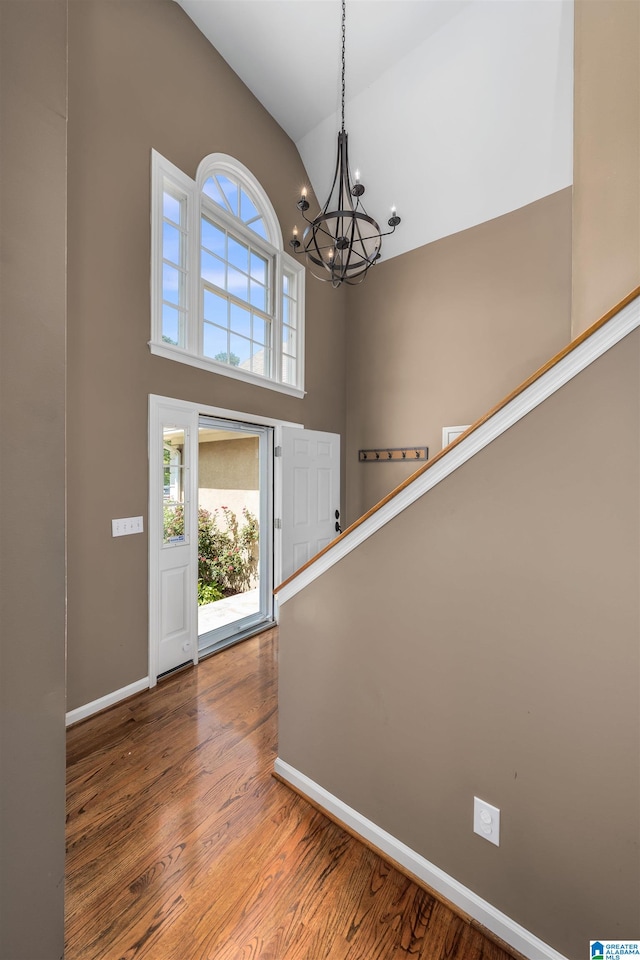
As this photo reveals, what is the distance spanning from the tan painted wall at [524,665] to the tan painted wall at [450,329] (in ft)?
9.70

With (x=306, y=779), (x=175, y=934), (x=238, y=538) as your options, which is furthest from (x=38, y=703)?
(x=238, y=538)

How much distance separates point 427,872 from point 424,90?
Answer: 505 cm

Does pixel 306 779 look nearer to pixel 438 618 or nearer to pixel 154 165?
pixel 438 618

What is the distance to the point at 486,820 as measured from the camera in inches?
48.4

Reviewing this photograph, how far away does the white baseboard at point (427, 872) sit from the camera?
117 centimetres

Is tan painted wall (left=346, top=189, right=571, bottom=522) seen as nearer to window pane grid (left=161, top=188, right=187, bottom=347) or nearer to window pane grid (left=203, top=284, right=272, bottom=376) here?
window pane grid (left=203, top=284, right=272, bottom=376)

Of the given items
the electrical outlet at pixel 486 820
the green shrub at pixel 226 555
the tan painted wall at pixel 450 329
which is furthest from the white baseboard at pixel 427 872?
the tan painted wall at pixel 450 329

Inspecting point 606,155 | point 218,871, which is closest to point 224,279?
point 606,155

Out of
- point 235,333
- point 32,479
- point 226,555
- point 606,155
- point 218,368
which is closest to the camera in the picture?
point 32,479

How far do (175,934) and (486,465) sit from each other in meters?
1.67

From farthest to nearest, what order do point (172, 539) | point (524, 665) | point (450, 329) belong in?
point (450, 329)
point (172, 539)
point (524, 665)

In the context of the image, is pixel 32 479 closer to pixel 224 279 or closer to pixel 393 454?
pixel 224 279

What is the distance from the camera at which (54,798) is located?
2.12 feet

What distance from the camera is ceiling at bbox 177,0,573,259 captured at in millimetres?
3016
